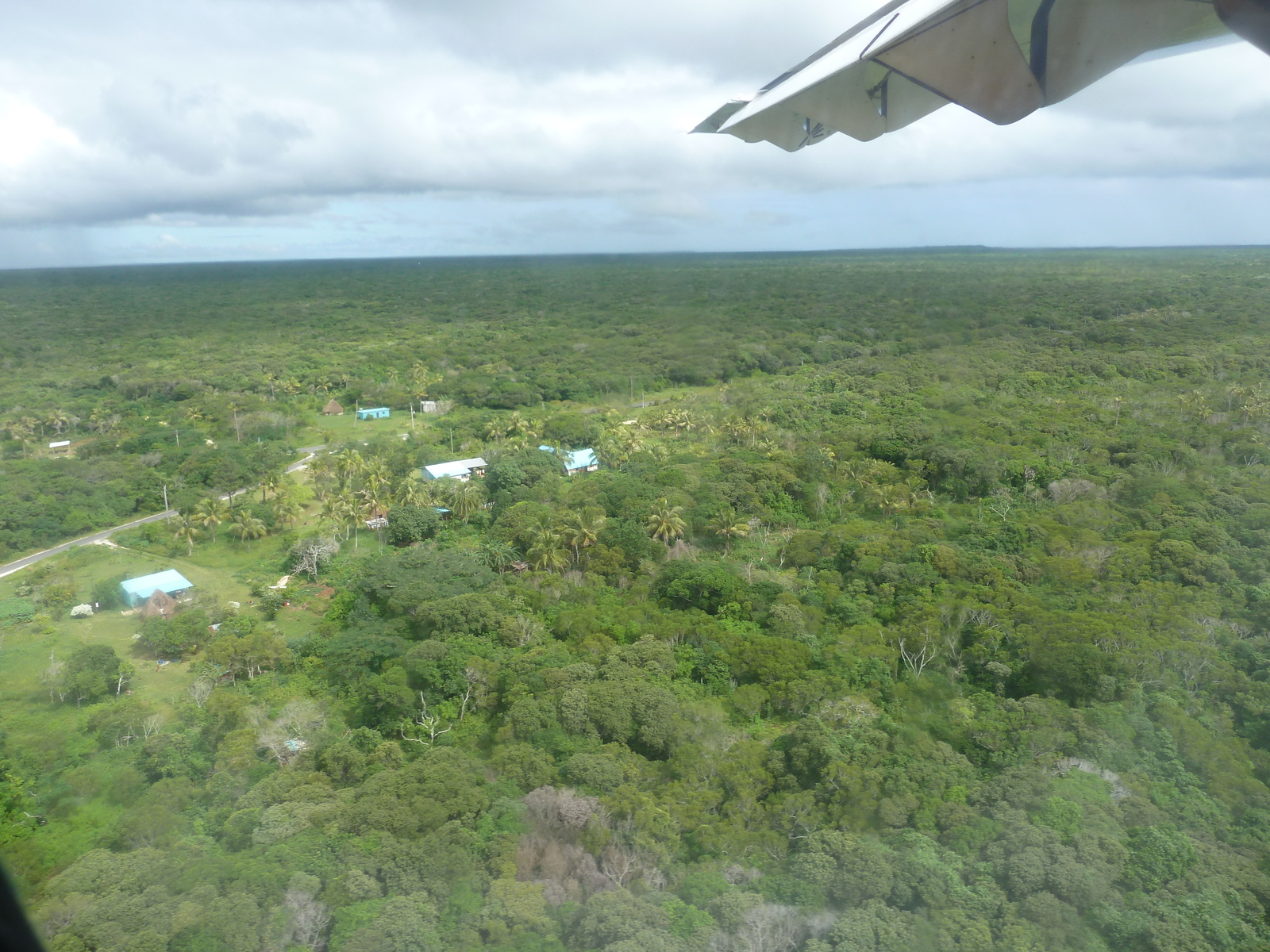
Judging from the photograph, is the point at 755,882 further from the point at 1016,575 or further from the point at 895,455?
the point at 895,455

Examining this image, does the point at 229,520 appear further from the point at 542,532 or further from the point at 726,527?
the point at 726,527

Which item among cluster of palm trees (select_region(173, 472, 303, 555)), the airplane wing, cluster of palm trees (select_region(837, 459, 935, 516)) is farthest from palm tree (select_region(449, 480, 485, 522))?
the airplane wing

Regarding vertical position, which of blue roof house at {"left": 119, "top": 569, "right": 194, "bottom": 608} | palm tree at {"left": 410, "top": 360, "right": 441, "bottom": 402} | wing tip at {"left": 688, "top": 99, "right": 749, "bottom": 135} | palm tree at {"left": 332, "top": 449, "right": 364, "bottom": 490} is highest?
wing tip at {"left": 688, "top": 99, "right": 749, "bottom": 135}

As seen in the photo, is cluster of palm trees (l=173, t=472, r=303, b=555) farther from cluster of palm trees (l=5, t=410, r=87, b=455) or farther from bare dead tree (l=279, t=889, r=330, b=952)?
bare dead tree (l=279, t=889, r=330, b=952)

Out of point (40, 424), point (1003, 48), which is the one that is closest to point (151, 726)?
point (1003, 48)

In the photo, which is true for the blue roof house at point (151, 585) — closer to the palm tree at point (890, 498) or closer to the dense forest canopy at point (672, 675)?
the dense forest canopy at point (672, 675)

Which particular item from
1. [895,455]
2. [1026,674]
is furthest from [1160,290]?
[1026,674]

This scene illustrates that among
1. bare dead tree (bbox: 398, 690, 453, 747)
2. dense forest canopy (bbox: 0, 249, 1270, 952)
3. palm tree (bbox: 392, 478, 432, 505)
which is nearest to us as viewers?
dense forest canopy (bbox: 0, 249, 1270, 952)
